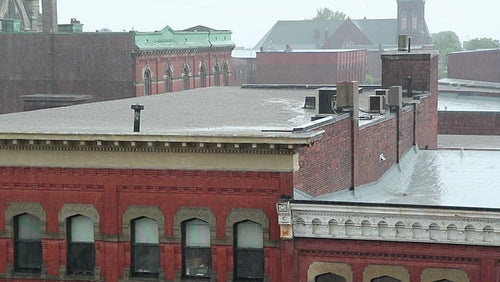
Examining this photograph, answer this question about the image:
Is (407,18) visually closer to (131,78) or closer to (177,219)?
(131,78)

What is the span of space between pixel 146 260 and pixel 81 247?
1858mm

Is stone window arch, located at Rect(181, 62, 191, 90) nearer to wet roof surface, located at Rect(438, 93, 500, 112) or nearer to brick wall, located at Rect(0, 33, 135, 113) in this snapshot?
brick wall, located at Rect(0, 33, 135, 113)

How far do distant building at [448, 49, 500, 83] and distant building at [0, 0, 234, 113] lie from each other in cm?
3311

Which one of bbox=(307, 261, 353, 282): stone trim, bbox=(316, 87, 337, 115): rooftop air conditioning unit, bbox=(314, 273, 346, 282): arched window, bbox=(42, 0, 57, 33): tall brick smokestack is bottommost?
bbox=(314, 273, 346, 282): arched window

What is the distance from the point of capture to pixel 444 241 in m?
25.3

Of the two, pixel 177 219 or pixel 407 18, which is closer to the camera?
pixel 177 219

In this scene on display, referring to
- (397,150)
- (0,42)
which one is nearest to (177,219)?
(397,150)

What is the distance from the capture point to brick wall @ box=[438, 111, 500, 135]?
202ft

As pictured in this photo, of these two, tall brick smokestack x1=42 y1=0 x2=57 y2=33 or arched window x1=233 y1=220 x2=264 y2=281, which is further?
tall brick smokestack x1=42 y1=0 x2=57 y2=33

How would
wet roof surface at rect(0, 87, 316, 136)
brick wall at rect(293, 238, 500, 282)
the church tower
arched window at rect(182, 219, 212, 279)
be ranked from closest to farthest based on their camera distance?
brick wall at rect(293, 238, 500, 282) < arched window at rect(182, 219, 212, 279) < wet roof surface at rect(0, 87, 316, 136) < the church tower

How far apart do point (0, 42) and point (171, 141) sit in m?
49.4

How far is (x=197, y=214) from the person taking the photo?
2747 centimetres

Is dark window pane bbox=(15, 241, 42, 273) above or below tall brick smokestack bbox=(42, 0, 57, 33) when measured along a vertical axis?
below

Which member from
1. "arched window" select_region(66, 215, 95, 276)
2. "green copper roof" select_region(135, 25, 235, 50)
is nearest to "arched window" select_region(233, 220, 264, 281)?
"arched window" select_region(66, 215, 95, 276)
